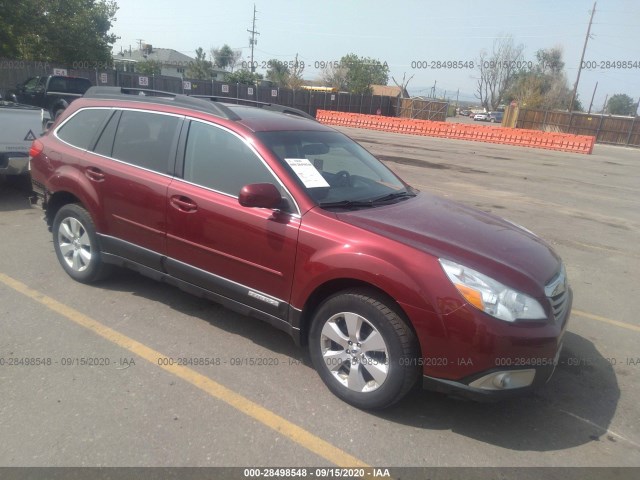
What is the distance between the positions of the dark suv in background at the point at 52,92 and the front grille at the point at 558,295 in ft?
61.1

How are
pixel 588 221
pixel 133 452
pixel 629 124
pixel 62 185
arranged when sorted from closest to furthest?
pixel 133 452, pixel 62 185, pixel 588 221, pixel 629 124

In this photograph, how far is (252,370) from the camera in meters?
3.47

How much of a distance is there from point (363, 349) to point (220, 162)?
1754 millimetres

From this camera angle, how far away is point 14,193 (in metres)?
8.15

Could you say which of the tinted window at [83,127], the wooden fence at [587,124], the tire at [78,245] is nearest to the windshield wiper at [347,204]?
the tire at [78,245]

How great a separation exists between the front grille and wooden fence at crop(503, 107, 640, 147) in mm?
39441

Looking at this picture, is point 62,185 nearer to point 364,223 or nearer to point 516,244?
point 364,223

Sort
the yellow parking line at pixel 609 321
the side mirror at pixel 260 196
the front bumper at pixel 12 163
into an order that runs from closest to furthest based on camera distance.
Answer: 1. the side mirror at pixel 260 196
2. the yellow parking line at pixel 609 321
3. the front bumper at pixel 12 163

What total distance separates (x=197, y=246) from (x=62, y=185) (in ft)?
5.93

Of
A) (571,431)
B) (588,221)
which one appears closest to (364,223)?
(571,431)

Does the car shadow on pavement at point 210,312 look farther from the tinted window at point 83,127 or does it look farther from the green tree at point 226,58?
the green tree at point 226,58

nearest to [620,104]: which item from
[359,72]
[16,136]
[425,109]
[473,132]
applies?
[359,72]

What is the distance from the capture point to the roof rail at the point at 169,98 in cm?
383

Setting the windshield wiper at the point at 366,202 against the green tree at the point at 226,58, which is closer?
the windshield wiper at the point at 366,202
